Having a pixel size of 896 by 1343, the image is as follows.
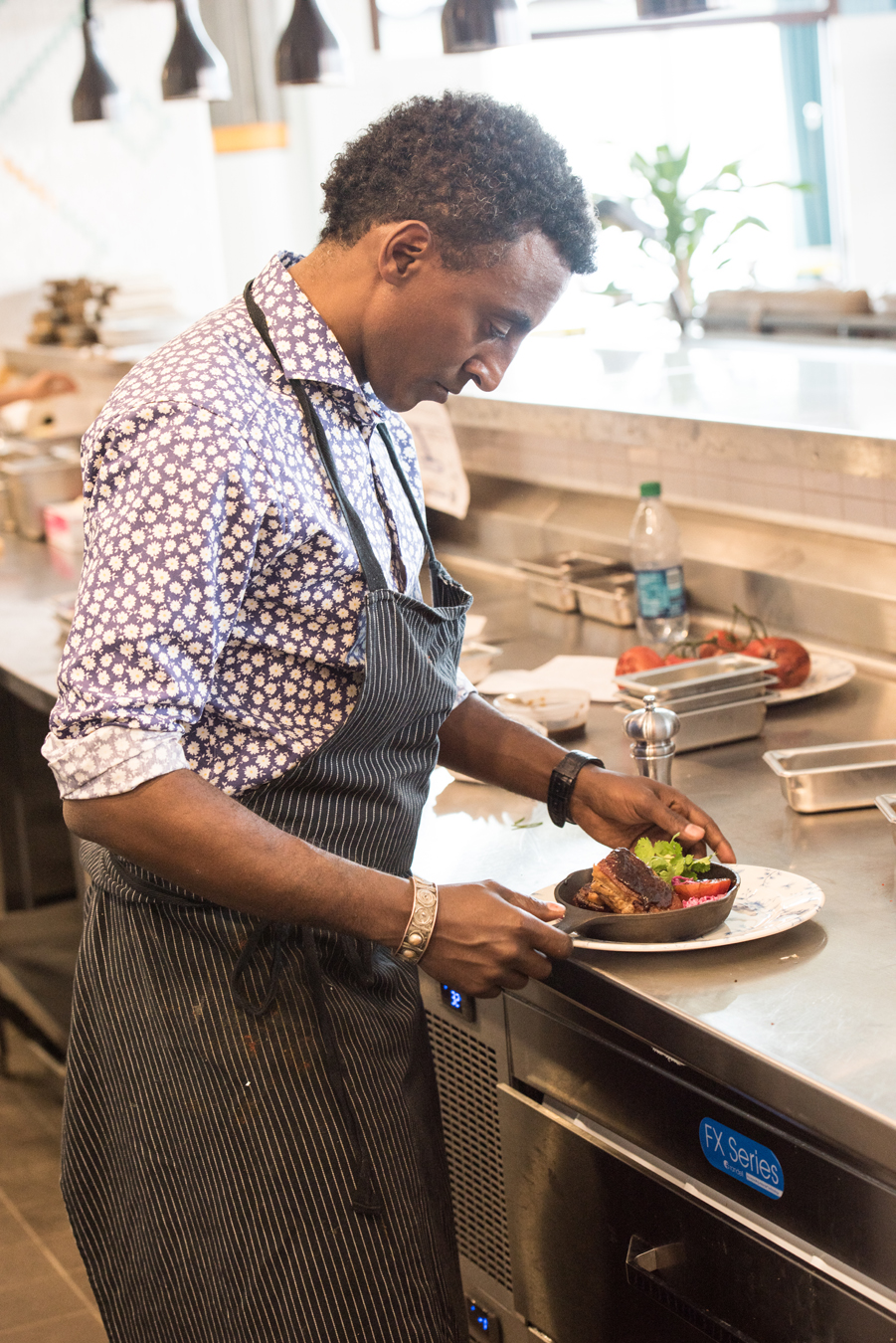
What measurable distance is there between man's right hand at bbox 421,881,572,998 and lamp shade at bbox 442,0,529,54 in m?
2.14

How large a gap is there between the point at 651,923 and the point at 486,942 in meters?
0.18

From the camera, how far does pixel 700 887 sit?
59.2 inches

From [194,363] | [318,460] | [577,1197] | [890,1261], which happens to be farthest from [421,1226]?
[194,363]

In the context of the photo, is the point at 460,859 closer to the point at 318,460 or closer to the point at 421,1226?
the point at 421,1226

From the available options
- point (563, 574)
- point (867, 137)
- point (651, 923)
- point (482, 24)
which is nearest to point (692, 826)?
point (651, 923)

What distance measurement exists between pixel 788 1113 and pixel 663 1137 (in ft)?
0.89

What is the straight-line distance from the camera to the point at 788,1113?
1240mm

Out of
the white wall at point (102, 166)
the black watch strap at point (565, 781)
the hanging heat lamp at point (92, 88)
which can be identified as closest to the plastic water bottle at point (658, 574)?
the black watch strap at point (565, 781)

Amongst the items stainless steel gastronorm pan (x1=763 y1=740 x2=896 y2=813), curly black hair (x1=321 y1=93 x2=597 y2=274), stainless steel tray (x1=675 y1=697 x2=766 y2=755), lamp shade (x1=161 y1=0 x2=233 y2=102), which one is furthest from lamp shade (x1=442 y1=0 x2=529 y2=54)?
stainless steel gastronorm pan (x1=763 y1=740 x2=896 y2=813)

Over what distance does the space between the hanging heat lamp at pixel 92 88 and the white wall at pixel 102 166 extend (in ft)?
4.01

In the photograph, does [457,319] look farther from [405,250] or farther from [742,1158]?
[742,1158]

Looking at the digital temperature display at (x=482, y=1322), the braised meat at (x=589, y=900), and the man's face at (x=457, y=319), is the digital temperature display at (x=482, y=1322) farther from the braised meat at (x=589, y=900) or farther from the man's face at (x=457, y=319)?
the man's face at (x=457, y=319)

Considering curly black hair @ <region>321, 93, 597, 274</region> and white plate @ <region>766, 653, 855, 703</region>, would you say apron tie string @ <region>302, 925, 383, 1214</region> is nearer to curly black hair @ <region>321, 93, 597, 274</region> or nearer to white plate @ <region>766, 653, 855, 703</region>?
curly black hair @ <region>321, 93, 597, 274</region>

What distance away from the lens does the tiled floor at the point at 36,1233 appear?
2.68 m
